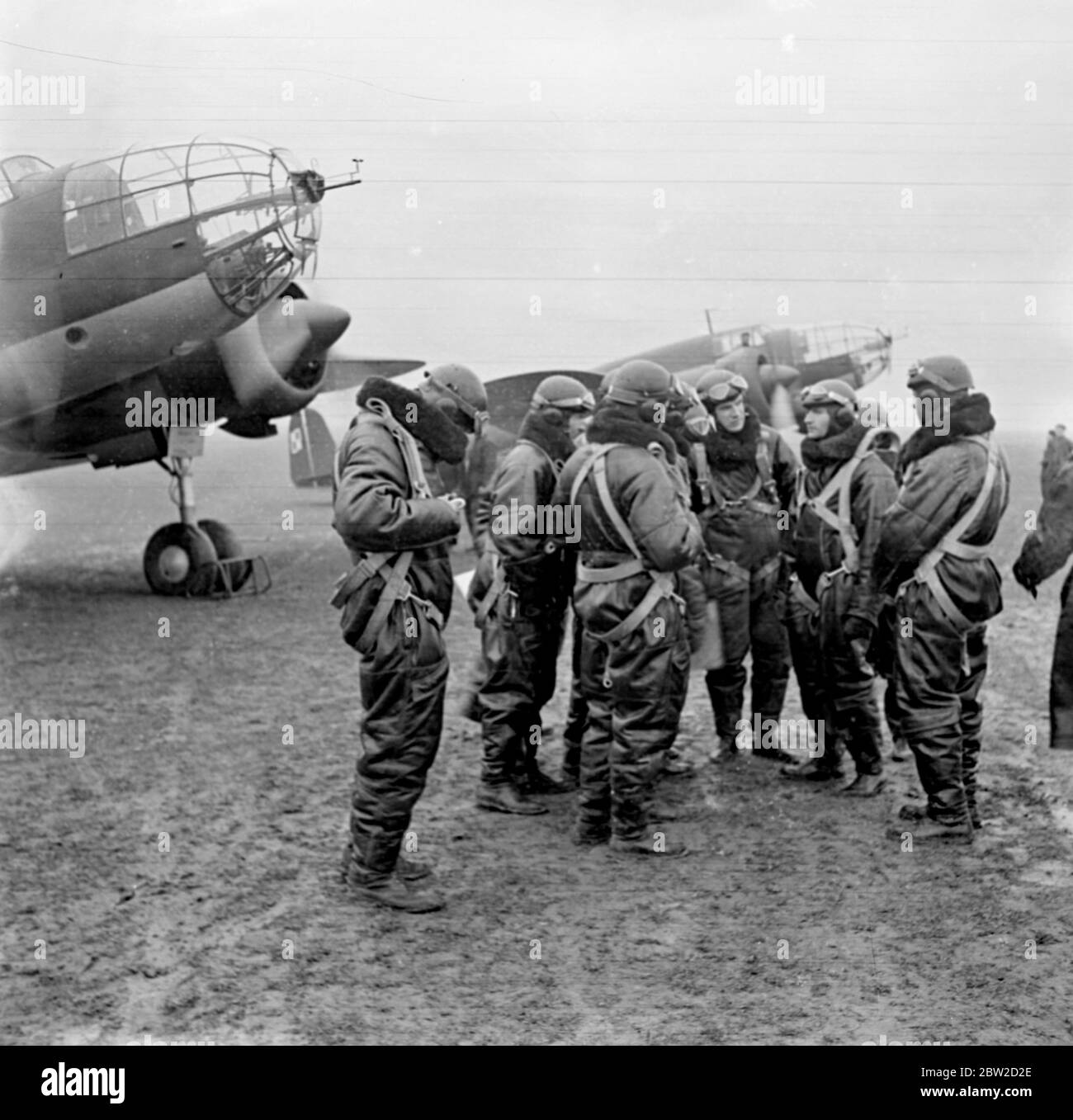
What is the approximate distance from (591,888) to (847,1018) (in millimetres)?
1377

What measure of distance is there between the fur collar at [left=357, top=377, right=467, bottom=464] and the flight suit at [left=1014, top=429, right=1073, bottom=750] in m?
2.60

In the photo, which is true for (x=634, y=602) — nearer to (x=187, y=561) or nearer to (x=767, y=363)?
(x=187, y=561)

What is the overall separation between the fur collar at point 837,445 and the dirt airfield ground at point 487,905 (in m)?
1.69

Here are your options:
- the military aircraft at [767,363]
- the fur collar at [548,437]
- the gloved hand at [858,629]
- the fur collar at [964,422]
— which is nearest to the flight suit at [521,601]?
the fur collar at [548,437]

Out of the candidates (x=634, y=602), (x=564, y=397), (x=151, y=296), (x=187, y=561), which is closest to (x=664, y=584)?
(x=634, y=602)

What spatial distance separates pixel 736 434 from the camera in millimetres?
6273

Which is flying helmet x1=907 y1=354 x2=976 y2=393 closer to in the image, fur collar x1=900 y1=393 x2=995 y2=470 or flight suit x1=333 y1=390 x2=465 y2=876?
fur collar x1=900 y1=393 x2=995 y2=470

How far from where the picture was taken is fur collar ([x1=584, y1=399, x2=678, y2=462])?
5094 mm

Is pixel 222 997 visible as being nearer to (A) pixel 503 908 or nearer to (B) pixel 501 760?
(A) pixel 503 908

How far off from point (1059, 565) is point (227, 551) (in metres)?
9.24

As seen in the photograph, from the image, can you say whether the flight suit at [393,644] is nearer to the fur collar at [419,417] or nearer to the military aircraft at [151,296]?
the fur collar at [419,417]

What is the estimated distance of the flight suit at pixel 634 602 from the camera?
502 centimetres

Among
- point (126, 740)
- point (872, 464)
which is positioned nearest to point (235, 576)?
point (126, 740)

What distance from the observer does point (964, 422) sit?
16.6ft
